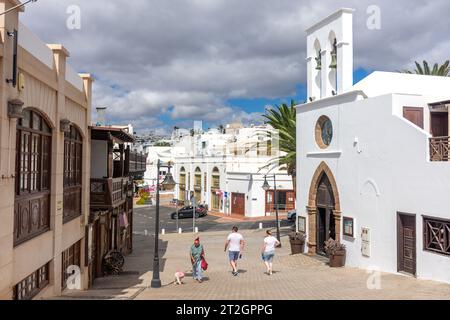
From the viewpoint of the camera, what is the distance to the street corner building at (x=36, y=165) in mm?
8125

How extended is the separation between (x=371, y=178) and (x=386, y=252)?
2466mm

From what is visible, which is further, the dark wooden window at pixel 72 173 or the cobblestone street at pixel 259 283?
the dark wooden window at pixel 72 173

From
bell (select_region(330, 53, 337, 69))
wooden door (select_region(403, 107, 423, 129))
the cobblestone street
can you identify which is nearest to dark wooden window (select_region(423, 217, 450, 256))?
the cobblestone street

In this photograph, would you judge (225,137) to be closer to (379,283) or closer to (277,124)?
(277,124)

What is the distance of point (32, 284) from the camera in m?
10.0

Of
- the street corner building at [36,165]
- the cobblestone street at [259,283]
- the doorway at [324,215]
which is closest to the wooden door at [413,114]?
the doorway at [324,215]

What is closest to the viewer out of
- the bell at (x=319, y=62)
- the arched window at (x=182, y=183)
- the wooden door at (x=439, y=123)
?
the wooden door at (x=439, y=123)

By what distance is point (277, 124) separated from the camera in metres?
32.4

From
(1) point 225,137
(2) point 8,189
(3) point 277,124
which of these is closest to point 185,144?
(1) point 225,137

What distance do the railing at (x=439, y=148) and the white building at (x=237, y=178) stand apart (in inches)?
1038

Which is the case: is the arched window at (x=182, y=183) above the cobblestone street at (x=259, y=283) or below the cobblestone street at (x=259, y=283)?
above

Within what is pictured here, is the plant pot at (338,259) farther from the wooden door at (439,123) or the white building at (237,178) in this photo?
the white building at (237,178)

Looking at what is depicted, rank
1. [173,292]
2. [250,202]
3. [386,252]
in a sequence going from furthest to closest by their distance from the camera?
[250,202] → [386,252] → [173,292]

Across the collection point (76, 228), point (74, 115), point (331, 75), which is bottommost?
point (76, 228)
